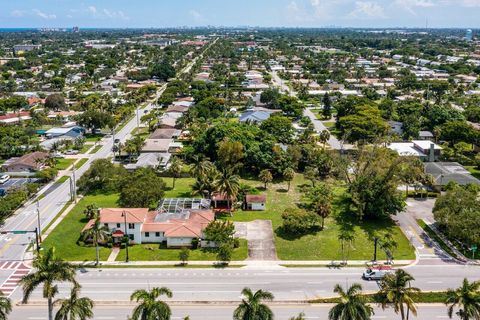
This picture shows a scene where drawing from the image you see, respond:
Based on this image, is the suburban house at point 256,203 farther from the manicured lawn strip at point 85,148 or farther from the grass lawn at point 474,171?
the manicured lawn strip at point 85,148

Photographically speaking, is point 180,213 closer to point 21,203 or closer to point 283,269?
point 283,269

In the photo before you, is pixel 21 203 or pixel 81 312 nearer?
pixel 81 312

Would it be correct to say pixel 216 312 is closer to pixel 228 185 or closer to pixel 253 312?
pixel 253 312

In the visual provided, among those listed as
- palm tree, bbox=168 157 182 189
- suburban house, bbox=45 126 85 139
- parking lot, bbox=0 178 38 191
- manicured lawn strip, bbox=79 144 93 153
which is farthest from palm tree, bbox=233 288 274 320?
suburban house, bbox=45 126 85 139

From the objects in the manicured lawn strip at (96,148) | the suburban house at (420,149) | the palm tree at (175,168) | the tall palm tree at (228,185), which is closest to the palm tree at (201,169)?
the tall palm tree at (228,185)

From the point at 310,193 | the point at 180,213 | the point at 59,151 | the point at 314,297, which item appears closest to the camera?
the point at 314,297


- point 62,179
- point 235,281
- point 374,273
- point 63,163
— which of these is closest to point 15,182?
point 62,179

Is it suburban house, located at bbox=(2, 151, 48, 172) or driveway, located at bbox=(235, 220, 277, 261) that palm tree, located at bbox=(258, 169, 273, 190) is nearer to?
driveway, located at bbox=(235, 220, 277, 261)

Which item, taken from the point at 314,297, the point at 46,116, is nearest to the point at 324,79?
the point at 46,116
